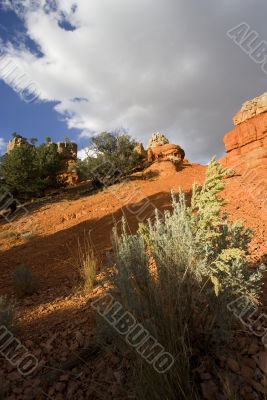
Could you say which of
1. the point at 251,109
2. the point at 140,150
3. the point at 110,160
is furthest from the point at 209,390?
the point at 140,150

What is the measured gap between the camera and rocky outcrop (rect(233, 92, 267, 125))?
14.3 m

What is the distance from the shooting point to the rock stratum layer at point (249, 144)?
12172 millimetres

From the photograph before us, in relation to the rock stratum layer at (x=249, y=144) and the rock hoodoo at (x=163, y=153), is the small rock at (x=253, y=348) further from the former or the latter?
the rock hoodoo at (x=163, y=153)

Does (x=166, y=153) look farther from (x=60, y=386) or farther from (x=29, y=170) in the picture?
(x=60, y=386)

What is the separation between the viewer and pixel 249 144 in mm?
13773

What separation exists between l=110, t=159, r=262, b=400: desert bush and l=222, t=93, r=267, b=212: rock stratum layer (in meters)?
9.03

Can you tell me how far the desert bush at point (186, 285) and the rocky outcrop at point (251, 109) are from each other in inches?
511

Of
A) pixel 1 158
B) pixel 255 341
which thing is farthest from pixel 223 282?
pixel 1 158

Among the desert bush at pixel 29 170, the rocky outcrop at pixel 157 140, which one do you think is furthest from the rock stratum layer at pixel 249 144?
the rocky outcrop at pixel 157 140

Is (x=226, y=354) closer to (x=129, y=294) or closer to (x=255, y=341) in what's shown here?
(x=255, y=341)

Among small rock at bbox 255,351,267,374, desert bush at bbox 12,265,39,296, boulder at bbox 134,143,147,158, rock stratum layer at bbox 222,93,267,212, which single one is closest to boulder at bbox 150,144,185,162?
boulder at bbox 134,143,147,158

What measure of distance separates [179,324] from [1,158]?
21.9 m

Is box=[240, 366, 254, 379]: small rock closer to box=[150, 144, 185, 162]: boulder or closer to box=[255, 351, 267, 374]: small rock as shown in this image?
box=[255, 351, 267, 374]: small rock

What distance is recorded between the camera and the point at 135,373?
2164 millimetres
